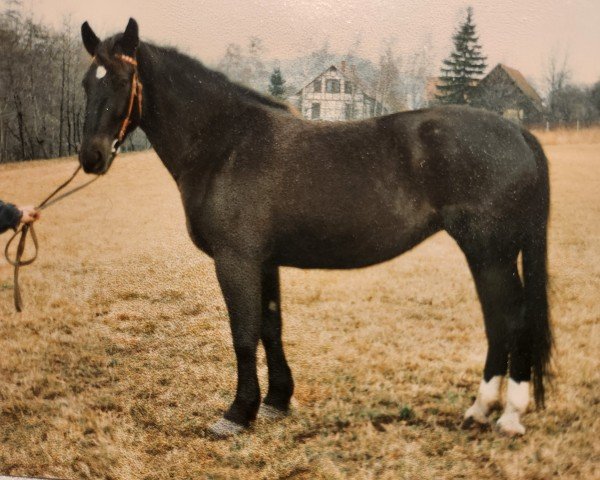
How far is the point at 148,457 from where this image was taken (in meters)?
2.29

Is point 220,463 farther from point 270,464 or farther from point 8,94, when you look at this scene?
point 8,94

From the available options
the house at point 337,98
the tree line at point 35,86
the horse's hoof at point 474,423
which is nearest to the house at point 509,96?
the house at point 337,98

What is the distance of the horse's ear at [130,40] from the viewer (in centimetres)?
210

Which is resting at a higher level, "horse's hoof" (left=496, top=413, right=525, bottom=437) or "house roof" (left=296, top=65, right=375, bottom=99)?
"house roof" (left=296, top=65, right=375, bottom=99)

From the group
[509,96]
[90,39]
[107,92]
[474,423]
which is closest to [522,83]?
[509,96]

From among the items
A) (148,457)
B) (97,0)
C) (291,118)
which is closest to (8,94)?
(97,0)

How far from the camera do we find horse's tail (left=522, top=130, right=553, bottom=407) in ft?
6.96

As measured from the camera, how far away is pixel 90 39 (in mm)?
2193

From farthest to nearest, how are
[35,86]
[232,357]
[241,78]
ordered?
1. [35,86]
2. [232,357]
3. [241,78]

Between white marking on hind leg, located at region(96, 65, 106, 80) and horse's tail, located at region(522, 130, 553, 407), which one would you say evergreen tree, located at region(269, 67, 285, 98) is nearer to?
white marking on hind leg, located at region(96, 65, 106, 80)

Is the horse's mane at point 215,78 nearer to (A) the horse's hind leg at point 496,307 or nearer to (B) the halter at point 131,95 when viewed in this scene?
(B) the halter at point 131,95

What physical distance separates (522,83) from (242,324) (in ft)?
5.48

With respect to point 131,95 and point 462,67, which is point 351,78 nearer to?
point 462,67

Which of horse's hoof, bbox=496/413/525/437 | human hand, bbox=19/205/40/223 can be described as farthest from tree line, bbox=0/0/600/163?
horse's hoof, bbox=496/413/525/437
